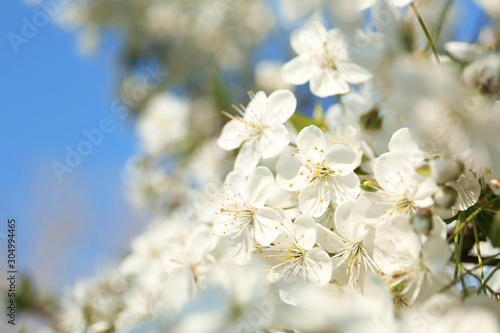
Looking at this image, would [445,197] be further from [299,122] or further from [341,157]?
[299,122]

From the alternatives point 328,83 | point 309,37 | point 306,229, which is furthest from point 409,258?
point 309,37

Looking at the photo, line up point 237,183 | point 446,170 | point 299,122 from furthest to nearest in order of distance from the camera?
point 299,122 < point 237,183 < point 446,170

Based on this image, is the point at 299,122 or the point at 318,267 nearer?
the point at 318,267

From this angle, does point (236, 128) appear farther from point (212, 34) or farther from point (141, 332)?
point (212, 34)

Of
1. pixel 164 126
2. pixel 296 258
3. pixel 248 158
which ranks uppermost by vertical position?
pixel 248 158

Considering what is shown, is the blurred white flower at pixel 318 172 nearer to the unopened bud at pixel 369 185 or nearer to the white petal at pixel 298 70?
the unopened bud at pixel 369 185

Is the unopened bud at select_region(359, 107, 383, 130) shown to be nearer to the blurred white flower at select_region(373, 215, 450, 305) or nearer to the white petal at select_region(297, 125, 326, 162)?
the white petal at select_region(297, 125, 326, 162)
